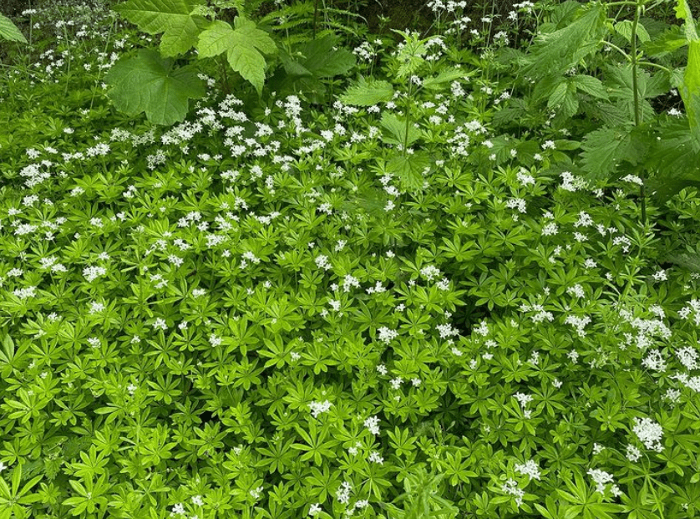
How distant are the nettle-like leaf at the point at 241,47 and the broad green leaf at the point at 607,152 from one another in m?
2.10

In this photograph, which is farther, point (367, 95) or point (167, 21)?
point (167, 21)

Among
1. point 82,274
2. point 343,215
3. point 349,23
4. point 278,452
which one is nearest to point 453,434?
point 278,452

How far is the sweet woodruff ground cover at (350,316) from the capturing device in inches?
98.8

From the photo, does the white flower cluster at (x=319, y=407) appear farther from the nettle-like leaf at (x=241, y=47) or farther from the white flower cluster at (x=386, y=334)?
the nettle-like leaf at (x=241, y=47)

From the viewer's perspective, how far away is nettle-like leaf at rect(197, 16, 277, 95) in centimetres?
372

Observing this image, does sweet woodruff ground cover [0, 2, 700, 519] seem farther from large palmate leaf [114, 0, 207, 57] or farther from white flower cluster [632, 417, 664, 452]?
large palmate leaf [114, 0, 207, 57]

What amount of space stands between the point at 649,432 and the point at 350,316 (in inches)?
59.8

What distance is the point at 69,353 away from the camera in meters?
2.93

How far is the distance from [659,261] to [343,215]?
6.20ft

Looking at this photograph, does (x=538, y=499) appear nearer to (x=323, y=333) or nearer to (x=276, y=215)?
(x=323, y=333)

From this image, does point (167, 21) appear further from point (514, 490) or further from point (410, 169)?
point (514, 490)

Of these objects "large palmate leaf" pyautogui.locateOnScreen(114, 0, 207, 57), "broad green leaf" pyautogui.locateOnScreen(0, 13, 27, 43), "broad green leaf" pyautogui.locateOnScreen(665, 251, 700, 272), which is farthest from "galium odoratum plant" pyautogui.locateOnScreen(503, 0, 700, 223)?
"broad green leaf" pyautogui.locateOnScreen(0, 13, 27, 43)

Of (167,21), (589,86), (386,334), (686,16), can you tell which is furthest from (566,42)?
(167,21)

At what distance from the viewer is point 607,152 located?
→ 11.0 feet
